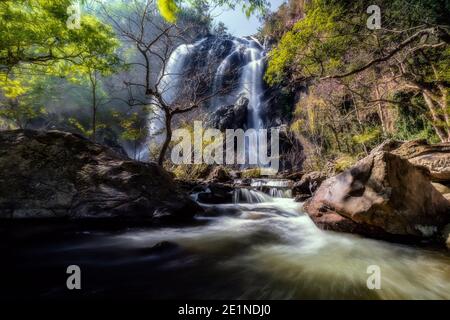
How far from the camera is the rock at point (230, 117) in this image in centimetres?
2079

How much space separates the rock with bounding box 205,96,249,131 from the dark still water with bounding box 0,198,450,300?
53.7 ft

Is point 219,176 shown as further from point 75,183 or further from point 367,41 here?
point 367,41

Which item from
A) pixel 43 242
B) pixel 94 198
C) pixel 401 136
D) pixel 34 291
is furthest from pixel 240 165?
pixel 34 291

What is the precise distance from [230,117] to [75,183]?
16.6 metres

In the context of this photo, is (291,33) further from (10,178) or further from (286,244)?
(10,178)

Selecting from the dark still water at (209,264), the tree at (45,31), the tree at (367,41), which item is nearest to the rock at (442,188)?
the dark still water at (209,264)

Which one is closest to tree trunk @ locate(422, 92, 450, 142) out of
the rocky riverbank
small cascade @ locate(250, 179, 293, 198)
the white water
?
small cascade @ locate(250, 179, 293, 198)

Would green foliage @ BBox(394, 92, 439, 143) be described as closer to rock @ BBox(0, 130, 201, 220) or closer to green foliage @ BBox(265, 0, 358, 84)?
green foliage @ BBox(265, 0, 358, 84)

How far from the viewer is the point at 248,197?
928 centimetres

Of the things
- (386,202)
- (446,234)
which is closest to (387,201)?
(386,202)

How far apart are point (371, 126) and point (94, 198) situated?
50.4ft

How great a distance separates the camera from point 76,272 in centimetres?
283

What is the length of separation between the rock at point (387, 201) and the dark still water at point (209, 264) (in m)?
0.31

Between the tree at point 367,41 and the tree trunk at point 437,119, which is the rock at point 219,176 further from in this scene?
the tree trunk at point 437,119
